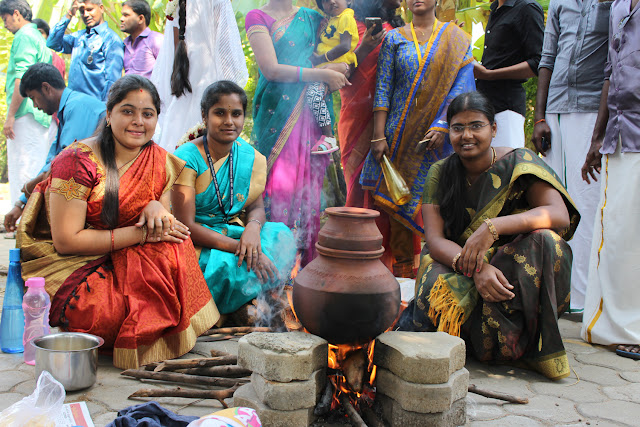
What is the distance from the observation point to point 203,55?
4.77 meters

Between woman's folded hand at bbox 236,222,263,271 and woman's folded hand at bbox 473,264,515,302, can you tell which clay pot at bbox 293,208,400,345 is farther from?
Answer: woman's folded hand at bbox 236,222,263,271

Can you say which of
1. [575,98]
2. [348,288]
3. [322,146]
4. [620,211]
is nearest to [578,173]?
[575,98]

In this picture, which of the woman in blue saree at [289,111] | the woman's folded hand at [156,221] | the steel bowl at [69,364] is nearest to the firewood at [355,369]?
the steel bowl at [69,364]

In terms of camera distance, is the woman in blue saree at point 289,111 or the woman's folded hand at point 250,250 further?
the woman in blue saree at point 289,111

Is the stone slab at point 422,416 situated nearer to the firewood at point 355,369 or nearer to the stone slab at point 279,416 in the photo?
the firewood at point 355,369

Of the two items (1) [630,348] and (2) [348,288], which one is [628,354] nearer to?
(1) [630,348]

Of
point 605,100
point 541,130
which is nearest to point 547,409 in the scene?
point 605,100

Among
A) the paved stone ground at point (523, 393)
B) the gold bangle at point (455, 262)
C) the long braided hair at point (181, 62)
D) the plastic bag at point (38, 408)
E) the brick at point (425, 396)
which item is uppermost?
the long braided hair at point (181, 62)

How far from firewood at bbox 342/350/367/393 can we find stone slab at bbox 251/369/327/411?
0.75 feet

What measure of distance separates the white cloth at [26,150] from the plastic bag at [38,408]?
229 inches

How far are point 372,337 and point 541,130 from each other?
263cm

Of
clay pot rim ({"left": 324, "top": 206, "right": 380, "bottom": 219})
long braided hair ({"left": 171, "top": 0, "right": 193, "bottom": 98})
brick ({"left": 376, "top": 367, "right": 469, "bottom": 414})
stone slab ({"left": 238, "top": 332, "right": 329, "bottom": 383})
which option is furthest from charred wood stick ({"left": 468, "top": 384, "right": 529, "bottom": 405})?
long braided hair ({"left": 171, "top": 0, "right": 193, "bottom": 98})

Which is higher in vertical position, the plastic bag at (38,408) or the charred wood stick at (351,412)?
the plastic bag at (38,408)

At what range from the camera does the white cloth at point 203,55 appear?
4.64 meters
